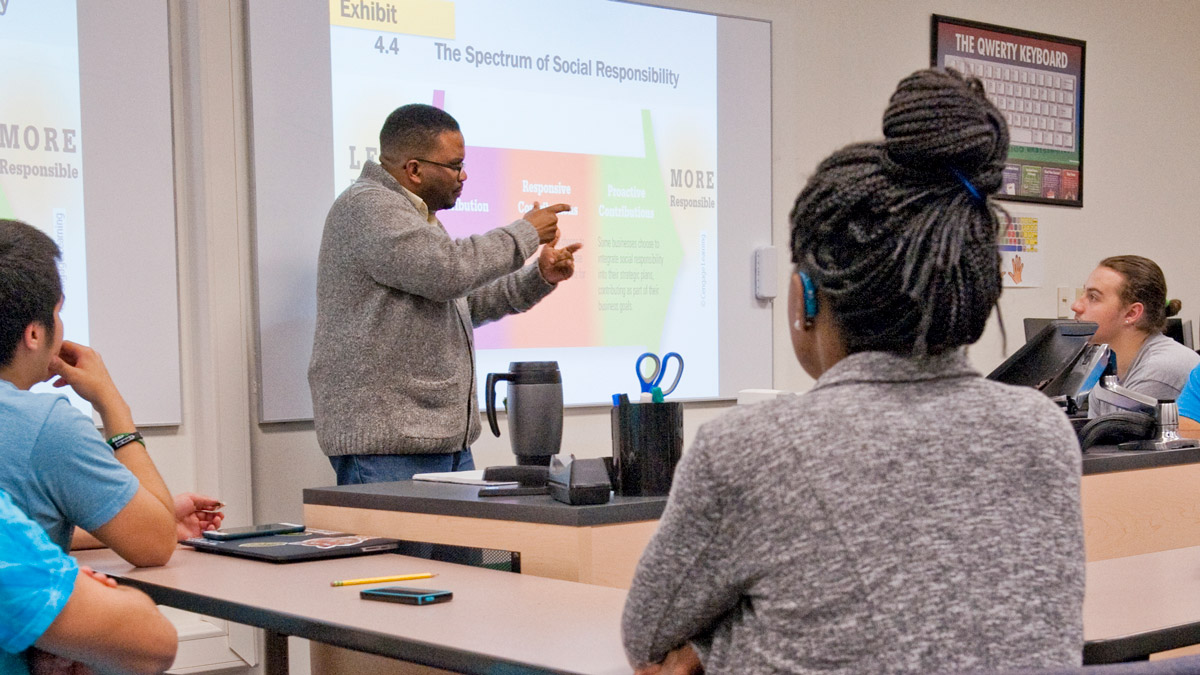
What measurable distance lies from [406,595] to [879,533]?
0.63 meters

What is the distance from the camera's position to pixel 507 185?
326 cm

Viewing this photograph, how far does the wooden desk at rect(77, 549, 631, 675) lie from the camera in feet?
3.50

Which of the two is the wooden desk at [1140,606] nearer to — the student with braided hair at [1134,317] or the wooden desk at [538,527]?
the wooden desk at [538,527]

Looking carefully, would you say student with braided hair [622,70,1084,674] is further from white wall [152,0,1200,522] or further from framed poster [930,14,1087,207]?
framed poster [930,14,1087,207]

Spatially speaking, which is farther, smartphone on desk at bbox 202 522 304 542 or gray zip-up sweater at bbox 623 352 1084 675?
smartphone on desk at bbox 202 522 304 542

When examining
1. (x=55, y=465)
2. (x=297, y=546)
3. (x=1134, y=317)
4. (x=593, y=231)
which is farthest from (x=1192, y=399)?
(x=55, y=465)

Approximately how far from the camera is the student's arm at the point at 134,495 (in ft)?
4.79

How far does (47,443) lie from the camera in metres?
1.34

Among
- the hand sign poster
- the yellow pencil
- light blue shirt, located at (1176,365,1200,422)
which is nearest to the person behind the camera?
the yellow pencil

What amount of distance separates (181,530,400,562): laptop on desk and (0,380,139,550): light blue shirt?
25 centimetres

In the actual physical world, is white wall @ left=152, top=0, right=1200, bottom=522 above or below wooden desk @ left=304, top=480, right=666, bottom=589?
above

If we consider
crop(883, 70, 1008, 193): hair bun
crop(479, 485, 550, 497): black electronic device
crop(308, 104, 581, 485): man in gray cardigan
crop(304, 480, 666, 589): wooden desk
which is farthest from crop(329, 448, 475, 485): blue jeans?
crop(883, 70, 1008, 193): hair bun

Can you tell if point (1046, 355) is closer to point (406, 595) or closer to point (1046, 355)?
point (1046, 355)

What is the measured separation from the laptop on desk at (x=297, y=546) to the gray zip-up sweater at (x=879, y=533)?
2.72 ft
